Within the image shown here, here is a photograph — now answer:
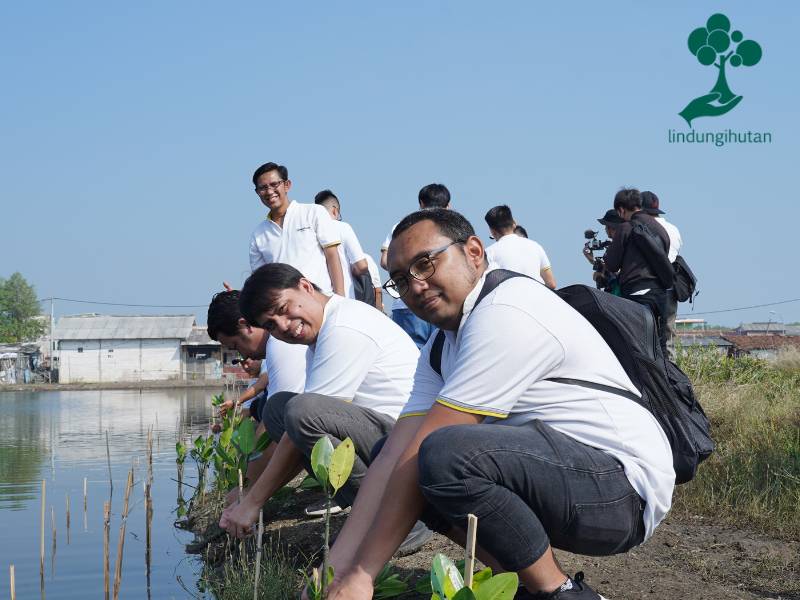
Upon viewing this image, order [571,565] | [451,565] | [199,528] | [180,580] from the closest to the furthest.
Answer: [451,565] → [571,565] → [180,580] → [199,528]

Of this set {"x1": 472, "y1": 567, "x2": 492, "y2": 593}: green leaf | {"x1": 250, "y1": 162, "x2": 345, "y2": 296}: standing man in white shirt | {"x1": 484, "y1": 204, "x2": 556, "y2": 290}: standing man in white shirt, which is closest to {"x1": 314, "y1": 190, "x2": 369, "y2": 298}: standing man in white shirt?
{"x1": 250, "y1": 162, "x2": 345, "y2": 296}: standing man in white shirt

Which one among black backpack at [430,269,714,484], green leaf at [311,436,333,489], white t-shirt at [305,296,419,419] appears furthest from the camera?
white t-shirt at [305,296,419,419]

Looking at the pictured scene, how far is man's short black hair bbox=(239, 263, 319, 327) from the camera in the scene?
3762mm

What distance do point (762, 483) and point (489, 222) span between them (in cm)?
273

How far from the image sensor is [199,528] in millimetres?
6172

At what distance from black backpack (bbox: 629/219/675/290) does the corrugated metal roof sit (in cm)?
4874

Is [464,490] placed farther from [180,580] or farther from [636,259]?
[636,259]

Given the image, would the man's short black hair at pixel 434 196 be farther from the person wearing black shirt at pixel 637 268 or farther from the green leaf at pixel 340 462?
the green leaf at pixel 340 462

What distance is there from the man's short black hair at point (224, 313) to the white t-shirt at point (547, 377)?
7.06ft

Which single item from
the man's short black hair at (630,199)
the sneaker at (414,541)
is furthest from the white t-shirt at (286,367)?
the man's short black hair at (630,199)

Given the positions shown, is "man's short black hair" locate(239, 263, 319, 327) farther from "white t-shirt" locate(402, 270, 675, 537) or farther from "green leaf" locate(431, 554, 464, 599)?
"green leaf" locate(431, 554, 464, 599)

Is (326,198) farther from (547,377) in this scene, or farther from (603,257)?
(547,377)

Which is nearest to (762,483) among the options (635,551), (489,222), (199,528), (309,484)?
(635,551)

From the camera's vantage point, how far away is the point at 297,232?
248 inches
